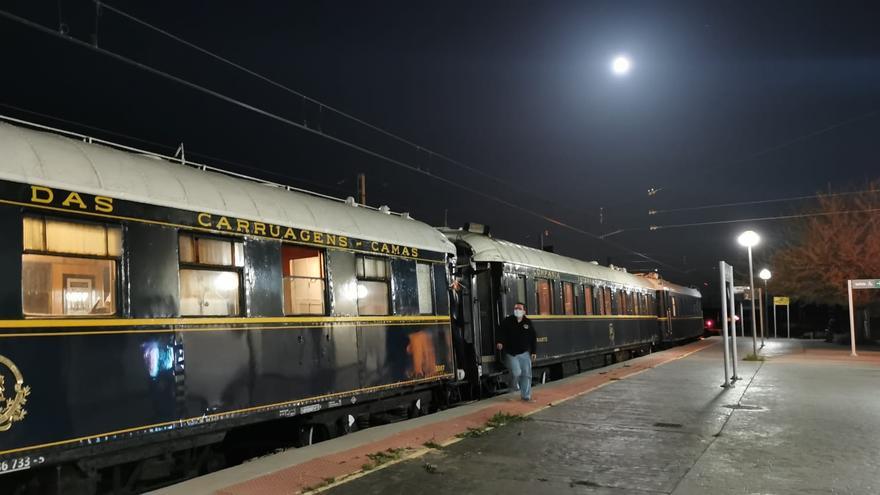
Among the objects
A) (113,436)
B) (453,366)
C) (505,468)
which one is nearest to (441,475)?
(505,468)

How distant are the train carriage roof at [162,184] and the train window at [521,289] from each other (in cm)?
510

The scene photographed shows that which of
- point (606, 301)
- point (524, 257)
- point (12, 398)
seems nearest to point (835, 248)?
point (606, 301)

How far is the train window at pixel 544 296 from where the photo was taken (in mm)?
15352

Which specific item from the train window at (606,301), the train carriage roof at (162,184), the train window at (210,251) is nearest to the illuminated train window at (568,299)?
the train window at (606,301)

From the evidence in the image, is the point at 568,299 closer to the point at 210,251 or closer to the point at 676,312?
the point at 210,251

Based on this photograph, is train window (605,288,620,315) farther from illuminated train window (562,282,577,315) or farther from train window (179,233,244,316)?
train window (179,233,244,316)

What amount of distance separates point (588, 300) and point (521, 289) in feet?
17.6

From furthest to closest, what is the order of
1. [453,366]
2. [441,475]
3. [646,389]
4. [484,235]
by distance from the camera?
[484,235], [646,389], [453,366], [441,475]

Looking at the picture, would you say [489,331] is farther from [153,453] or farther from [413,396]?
[153,453]

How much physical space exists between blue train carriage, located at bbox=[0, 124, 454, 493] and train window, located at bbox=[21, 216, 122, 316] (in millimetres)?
11

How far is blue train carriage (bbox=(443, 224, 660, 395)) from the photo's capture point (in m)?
12.4

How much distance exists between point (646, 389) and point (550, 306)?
3677 mm

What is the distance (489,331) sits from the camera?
43.8 ft

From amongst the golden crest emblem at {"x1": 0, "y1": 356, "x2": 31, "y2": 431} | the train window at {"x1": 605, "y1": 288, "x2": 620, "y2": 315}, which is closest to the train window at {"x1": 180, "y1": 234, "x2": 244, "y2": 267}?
the golden crest emblem at {"x1": 0, "y1": 356, "x2": 31, "y2": 431}
